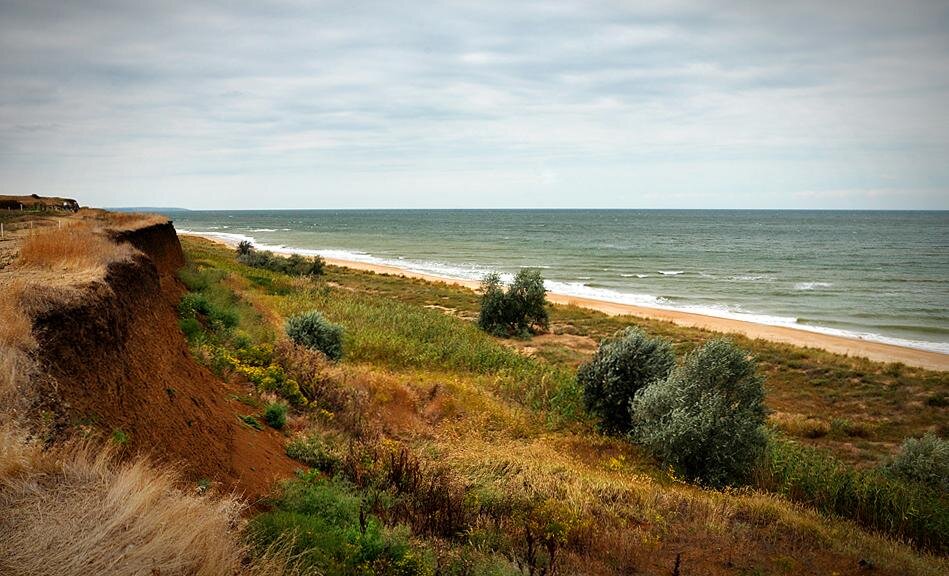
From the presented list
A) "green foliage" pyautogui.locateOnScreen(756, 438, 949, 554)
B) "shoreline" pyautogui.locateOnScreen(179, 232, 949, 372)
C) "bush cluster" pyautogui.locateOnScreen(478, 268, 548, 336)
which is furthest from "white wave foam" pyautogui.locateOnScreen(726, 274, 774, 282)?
"green foliage" pyautogui.locateOnScreen(756, 438, 949, 554)

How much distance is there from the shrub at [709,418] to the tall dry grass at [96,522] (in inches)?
391

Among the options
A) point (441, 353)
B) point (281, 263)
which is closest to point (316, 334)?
point (441, 353)

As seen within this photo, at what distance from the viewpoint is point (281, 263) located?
45250 millimetres

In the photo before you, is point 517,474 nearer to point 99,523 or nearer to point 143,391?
point 143,391

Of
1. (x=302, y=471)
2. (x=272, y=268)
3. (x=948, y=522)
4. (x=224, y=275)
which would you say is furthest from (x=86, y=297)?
(x=272, y=268)

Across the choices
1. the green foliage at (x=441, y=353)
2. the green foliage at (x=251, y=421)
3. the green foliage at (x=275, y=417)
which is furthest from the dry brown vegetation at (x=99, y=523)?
the green foliage at (x=441, y=353)

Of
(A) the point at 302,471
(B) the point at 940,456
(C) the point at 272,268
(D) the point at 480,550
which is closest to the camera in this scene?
(D) the point at 480,550

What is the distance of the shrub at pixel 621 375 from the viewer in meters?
15.5

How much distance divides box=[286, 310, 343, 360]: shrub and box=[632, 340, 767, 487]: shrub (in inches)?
349

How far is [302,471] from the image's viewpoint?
26.9 ft

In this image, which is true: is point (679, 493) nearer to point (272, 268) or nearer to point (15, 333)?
point (15, 333)

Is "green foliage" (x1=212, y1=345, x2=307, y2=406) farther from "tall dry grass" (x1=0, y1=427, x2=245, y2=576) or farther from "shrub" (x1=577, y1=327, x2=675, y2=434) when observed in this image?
"shrub" (x1=577, y1=327, x2=675, y2=434)

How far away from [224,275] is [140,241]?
7.86m

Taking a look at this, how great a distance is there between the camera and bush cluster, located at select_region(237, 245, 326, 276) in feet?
143
